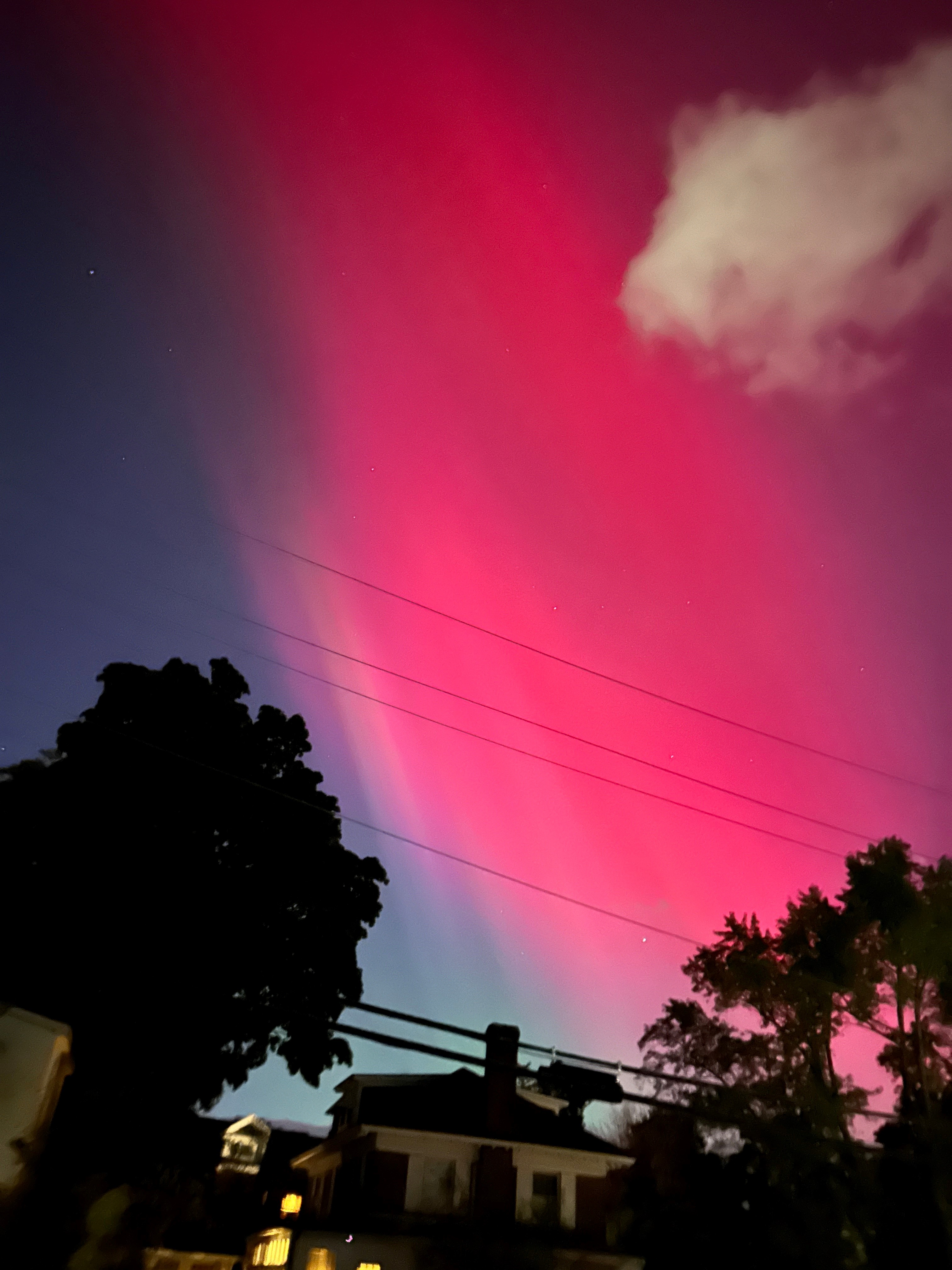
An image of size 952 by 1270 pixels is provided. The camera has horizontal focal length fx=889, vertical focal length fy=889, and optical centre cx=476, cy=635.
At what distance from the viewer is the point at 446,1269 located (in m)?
24.2

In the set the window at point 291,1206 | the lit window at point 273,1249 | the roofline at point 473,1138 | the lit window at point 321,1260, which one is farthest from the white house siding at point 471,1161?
the window at point 291,1206

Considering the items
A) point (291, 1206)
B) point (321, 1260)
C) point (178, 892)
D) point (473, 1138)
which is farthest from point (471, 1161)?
point (178, 892)

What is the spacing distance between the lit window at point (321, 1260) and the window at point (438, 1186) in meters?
2.74

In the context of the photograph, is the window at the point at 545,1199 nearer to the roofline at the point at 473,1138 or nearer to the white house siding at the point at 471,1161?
the white house siding at the point at 471,1161

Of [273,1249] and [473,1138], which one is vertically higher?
[473,1138]

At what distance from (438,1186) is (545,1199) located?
335 centimetres

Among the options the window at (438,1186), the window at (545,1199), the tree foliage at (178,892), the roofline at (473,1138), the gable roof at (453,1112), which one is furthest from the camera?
the gable roof at (453,1112)

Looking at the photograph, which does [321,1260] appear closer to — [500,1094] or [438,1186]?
[438,1186]

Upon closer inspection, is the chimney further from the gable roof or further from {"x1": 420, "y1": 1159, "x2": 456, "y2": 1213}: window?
{"x1": 420, "y1": 1159, "x2": 456, "y2": 1213}: window

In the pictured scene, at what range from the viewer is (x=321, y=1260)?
25.1 m

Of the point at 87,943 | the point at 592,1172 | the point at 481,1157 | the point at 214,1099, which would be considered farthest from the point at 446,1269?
the point at 87,943

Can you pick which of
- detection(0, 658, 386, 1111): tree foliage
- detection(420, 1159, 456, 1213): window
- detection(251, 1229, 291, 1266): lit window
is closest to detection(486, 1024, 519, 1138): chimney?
detection(420, 1159, 456, 1213): window

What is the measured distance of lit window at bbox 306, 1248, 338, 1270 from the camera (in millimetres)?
24953

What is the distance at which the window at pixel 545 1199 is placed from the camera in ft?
87.2
